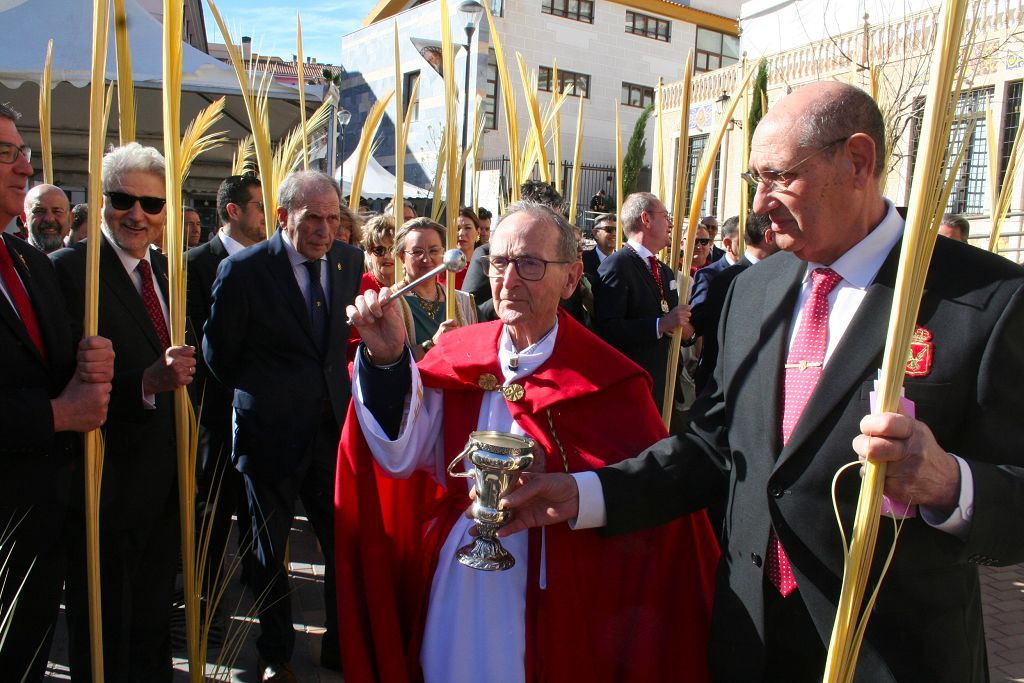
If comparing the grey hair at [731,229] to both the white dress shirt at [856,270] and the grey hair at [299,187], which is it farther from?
the white dress shirt at [856,270]

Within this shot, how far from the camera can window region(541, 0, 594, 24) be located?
28.0 meters

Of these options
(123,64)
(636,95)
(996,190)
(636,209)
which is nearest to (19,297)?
(123,64)

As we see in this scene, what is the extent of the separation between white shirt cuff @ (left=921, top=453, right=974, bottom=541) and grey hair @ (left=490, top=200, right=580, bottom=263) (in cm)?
113

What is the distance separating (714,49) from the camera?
31.6 metres

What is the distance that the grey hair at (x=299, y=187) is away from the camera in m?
3.60

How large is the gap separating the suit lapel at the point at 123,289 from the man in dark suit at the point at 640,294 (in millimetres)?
2969

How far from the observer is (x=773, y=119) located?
1.80 meters

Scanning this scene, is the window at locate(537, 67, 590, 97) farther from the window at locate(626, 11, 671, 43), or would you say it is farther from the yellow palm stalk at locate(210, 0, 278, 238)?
the yellow palm stalk at locate(210, 0, 278, 238)

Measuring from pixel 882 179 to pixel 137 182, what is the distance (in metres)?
2.22

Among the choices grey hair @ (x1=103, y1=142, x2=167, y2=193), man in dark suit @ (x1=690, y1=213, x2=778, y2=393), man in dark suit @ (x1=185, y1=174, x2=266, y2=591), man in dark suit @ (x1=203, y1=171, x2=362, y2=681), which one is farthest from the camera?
man in dark suit @ (x1=690, y1=213, x2=778, y2=393)

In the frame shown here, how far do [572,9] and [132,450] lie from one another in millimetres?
28668

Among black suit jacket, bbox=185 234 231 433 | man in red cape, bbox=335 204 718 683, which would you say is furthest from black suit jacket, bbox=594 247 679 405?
man in red cape, bbox=335 204 718 683

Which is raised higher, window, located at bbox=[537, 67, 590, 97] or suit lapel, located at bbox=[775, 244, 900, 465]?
window, located at bbox=[537, 67, 590, 97]

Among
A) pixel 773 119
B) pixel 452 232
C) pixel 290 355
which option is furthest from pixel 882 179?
pixel 290 355
